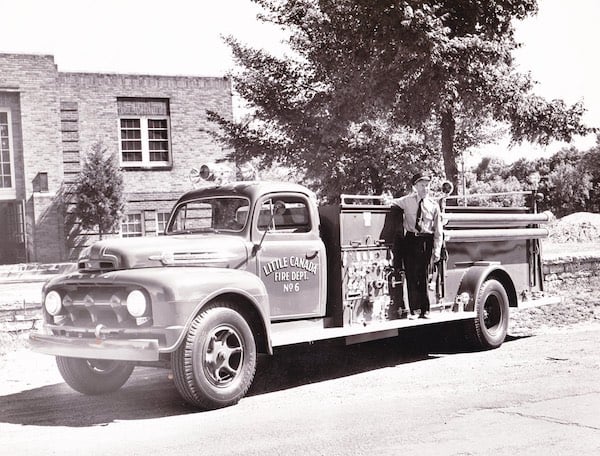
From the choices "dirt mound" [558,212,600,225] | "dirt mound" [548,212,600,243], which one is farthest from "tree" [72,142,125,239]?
"dirt mound" [558,212,600,225]

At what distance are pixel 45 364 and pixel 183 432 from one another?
398cm

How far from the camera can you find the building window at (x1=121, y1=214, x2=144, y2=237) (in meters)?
27.4

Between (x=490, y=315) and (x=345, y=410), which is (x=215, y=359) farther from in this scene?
(x=490, y=315)

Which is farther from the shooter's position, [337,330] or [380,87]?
[380,87]

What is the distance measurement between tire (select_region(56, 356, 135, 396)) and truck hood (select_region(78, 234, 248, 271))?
0.98m

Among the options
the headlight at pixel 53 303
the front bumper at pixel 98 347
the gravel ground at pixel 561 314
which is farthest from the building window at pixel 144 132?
the front bumper at pixel 98 347

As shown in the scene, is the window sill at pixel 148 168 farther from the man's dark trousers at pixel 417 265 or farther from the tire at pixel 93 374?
the tire at pixel 93 374

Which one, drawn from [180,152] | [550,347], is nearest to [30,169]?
[180,152]

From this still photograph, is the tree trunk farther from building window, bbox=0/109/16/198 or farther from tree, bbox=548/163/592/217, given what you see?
tree, bbox=548/163/592/217

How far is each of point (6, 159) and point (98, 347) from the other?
21602mm

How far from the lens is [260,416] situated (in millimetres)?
6195

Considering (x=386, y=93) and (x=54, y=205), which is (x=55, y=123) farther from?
(x=386, y=93)

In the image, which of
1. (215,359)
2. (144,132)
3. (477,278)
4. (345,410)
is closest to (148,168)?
(144,132)

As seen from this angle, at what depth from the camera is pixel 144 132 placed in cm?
2812
